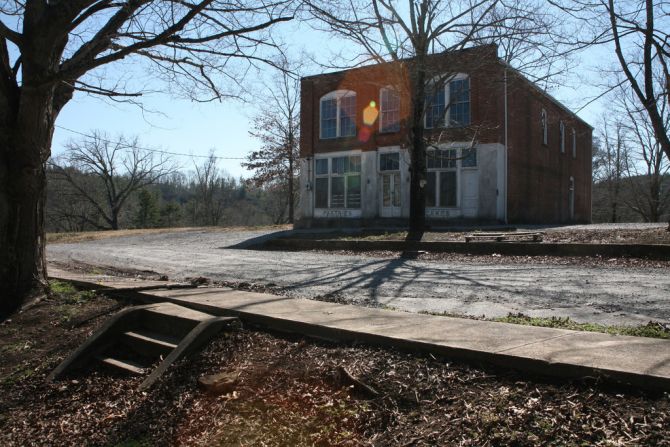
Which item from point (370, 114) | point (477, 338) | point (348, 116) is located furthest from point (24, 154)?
point (348, 116)

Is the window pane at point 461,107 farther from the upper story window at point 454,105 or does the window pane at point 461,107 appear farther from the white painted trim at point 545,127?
the white painted trim at point 545,127

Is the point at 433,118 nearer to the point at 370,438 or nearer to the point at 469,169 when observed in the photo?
the point at 469,169

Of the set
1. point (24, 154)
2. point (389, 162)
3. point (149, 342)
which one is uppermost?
point (389, 162)

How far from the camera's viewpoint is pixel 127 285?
789 cm

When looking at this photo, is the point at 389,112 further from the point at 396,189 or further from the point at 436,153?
the point at 436,153

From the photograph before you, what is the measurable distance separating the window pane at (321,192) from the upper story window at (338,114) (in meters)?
2.40

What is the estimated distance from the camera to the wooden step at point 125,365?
17.3ft

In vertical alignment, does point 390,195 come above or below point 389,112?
below

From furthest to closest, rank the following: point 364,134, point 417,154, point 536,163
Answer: point 536,163
point 364,134
point 417,154

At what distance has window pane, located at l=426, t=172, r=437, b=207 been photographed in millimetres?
26203

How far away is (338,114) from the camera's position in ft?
97.1

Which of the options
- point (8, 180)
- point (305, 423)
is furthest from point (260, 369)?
point (8, 180)

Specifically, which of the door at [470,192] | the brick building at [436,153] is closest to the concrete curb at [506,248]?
the brick building at [436,153]

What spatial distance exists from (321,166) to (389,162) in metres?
4.41
